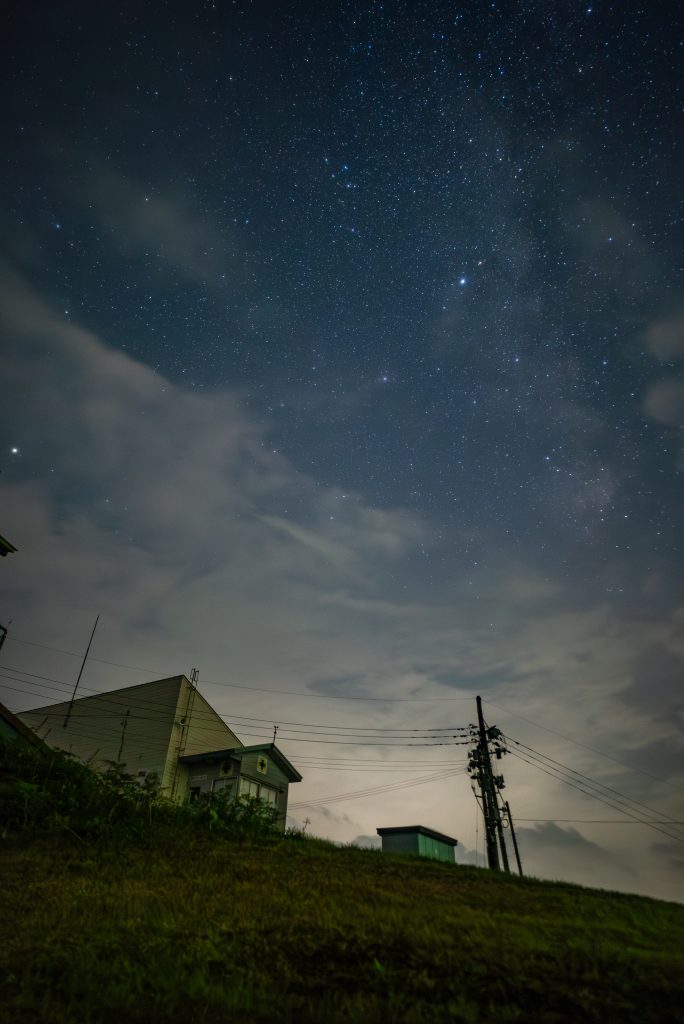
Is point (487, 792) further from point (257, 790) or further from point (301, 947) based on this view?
point (301, 947)

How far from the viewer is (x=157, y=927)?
657cm

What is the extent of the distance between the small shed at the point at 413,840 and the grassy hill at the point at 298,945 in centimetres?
1367

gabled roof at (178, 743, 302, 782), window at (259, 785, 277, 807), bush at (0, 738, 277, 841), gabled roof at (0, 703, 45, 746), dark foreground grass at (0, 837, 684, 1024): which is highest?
gabled roof at (178, 743, 302, 782)

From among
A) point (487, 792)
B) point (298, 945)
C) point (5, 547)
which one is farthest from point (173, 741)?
point (298, 945)

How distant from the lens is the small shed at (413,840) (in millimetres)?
22500

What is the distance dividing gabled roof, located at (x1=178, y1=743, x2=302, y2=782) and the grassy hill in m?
18.8

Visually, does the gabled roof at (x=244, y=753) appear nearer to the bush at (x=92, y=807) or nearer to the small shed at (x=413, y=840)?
the small shed at (x=413, y=840)

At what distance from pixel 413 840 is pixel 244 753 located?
9747mm

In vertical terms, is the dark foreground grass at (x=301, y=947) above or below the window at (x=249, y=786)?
below

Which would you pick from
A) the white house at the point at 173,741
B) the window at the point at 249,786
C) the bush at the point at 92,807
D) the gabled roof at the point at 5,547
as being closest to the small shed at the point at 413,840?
the white house at the point at 173,741

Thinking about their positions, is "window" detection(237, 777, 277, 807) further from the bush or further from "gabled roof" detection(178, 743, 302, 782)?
the bush

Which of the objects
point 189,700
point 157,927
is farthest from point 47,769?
point 189,700

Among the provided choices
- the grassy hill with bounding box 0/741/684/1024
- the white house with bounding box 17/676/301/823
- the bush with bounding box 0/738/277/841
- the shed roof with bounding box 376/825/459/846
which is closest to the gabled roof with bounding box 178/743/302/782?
the white house with bounding box 17/676/301/823

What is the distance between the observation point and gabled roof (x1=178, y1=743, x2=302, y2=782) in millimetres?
28219
